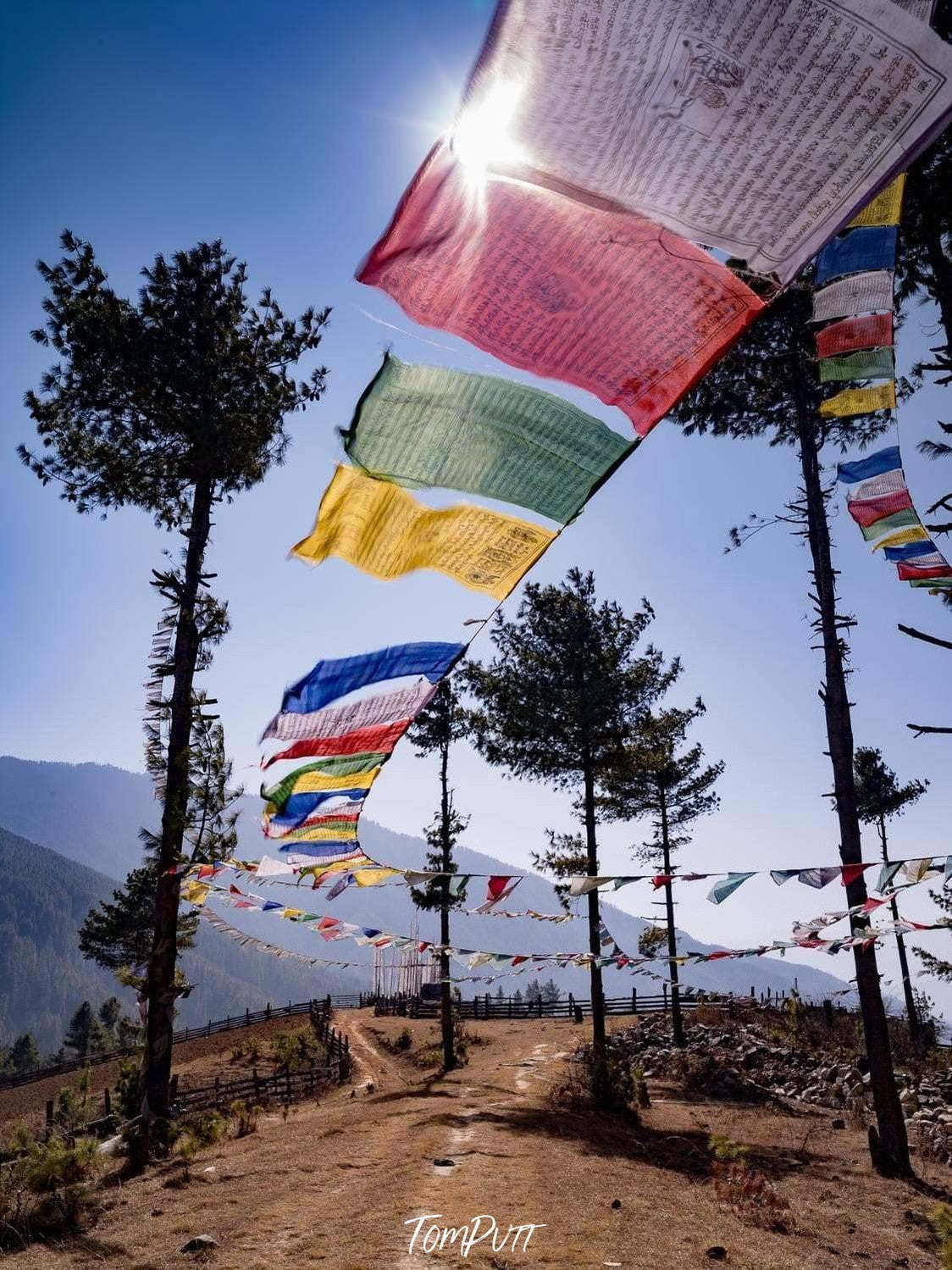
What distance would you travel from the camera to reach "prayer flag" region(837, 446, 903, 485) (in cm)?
721

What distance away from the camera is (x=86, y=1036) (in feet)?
215

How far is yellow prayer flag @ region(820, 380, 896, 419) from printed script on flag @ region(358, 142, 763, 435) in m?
2.86

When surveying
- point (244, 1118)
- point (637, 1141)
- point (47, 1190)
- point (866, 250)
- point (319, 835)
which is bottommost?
point (637, 1141)

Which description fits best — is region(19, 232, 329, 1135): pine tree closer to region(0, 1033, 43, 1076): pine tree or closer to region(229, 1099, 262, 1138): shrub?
region(229, 1099, 262, 1138): shrub

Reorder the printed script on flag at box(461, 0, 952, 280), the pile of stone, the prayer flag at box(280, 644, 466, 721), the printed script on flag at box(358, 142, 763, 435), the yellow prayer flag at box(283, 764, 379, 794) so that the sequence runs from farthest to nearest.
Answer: the pile of stone → the yellow prayer flag at box(283, 764, 379, 794) → the prayer flag at box(280, 644, 466, 721) → the printed script on flag at box(358, 142, 763, 435) → the printed script on flag at box(461, 0, 952, 280)

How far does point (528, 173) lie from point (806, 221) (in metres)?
1.23

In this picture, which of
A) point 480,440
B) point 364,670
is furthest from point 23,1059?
point 480,440

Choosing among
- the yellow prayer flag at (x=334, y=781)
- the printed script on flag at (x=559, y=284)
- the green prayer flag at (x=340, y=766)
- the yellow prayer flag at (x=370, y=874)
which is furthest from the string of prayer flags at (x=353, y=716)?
the printed script on flag at (x=559, y=284)

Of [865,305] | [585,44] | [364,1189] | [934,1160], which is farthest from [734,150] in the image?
[934,1160]

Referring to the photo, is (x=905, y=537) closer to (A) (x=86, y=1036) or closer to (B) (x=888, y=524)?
(B) (x=888, y=524)

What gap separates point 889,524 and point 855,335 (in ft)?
6.89

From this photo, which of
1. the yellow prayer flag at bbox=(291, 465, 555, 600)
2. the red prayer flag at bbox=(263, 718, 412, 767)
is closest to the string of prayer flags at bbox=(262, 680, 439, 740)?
the red prayer flag at bbox=(263, 718, 412, 767)

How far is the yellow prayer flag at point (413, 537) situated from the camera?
5.45 m

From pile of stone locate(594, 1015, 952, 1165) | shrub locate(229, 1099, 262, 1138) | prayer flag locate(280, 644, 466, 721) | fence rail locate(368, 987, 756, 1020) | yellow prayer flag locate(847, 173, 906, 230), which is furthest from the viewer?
fence rail locate(368, 987, 756, 1020)
